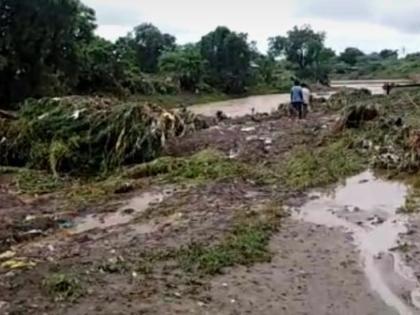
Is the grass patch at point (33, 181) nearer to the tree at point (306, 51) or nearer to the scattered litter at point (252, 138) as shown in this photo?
the scattered litter at point (252, 138)

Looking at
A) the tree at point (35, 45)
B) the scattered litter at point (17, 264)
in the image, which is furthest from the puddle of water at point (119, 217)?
the tree at point (35, 45)

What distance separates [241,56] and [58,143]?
41025mm

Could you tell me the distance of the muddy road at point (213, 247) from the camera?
22.0 ft

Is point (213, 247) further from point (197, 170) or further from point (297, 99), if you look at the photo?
point (297, 99)

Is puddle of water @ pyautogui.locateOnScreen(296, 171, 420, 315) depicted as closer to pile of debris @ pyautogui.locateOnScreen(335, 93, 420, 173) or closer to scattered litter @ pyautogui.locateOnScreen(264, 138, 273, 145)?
pile of debris @ pyautogui.locateOnScreen(335, 93, 420, 173)

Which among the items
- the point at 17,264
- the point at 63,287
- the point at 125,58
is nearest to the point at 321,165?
the point at 17,264

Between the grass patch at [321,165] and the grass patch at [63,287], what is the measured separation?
655cm

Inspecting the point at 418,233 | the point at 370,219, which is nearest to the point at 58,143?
the point at 370,219

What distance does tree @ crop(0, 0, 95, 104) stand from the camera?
105ft

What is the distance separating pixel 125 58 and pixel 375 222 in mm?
40254

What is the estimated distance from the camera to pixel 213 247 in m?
8.36

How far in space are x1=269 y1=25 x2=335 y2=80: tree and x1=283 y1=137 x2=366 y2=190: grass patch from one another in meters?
57.3

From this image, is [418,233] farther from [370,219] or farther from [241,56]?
[241,56]

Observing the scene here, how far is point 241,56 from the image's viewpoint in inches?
→ 2197
